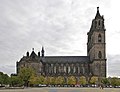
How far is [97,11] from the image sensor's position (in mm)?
158875

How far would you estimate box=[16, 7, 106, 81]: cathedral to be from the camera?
15300cm

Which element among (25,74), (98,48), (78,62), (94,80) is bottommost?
(94,80)

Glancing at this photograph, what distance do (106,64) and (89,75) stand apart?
12.4 m

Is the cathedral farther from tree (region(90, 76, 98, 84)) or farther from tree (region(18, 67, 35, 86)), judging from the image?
tree (region(18, 67, 35, 86))

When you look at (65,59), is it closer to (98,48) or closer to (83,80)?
(83,80)

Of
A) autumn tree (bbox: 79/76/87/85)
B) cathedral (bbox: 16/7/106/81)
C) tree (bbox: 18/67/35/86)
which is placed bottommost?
autumn tree (bbox: 79/76/87/85)

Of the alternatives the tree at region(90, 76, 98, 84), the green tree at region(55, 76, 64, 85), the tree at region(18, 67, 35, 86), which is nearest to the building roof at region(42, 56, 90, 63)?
the green tree at region(55, 76, 64, 85)

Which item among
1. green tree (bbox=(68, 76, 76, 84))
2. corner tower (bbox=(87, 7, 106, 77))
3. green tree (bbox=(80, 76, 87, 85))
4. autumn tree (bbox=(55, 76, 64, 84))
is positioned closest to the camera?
green tree (bbox=(80, 76, 87, 85))

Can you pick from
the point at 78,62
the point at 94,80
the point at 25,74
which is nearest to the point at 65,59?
the point at 78,62

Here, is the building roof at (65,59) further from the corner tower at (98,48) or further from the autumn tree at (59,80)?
the autumn tree at (59,80)

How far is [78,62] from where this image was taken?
168375 millimetres

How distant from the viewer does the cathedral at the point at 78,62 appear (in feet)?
502

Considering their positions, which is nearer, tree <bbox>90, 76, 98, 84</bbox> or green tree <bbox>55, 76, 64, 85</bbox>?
tree <bbox>90, 76, 98, 84</bbox>

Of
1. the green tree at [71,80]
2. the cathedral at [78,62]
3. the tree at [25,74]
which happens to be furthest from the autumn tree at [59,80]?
the tree at [25,74]
